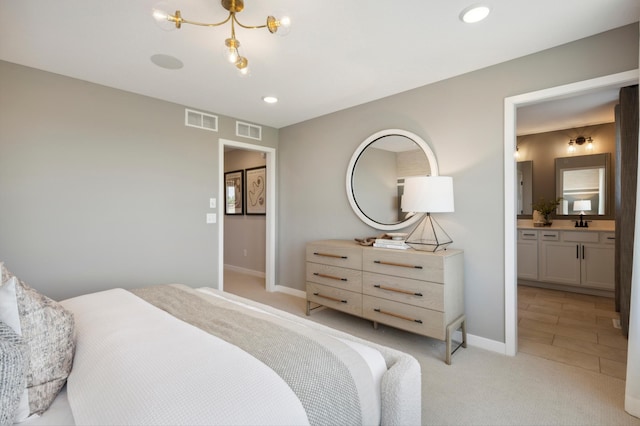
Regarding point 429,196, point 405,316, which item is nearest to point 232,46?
point 429,196

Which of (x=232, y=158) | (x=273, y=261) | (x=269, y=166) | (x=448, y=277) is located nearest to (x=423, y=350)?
(x=448, y=277)

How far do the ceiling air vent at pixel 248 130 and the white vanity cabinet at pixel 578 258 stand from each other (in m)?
4.39

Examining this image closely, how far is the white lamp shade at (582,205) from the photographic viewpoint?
4527 mm

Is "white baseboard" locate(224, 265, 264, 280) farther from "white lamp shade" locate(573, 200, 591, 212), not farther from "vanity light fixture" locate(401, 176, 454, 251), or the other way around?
"white lamp shade" locate(573, 200, 591, 212)

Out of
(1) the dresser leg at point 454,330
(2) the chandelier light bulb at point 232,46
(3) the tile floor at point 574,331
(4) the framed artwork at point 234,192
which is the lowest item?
(3) the tile floor at point 574,331

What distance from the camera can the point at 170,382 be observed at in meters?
0.94

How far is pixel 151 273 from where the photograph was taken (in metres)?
3.30

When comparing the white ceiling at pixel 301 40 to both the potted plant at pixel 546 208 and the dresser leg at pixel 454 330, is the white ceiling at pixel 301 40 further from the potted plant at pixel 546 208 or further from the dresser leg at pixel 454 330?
the potted plant at pixel 546 208

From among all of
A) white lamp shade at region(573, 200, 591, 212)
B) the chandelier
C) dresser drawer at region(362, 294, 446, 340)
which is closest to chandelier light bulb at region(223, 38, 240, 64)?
the chandelier

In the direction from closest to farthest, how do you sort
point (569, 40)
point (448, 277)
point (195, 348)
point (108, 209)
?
1. point (195, 348)
2. point (569, 40)
3. point (448, 277)
4. point (108, 209)

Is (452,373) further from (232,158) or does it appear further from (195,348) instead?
(232,158)

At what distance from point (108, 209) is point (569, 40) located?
13.7ft

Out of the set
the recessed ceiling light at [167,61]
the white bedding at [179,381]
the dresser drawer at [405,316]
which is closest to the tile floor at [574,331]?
the dresser drawer at [405,316]

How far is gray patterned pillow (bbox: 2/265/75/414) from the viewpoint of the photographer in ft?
3.21
